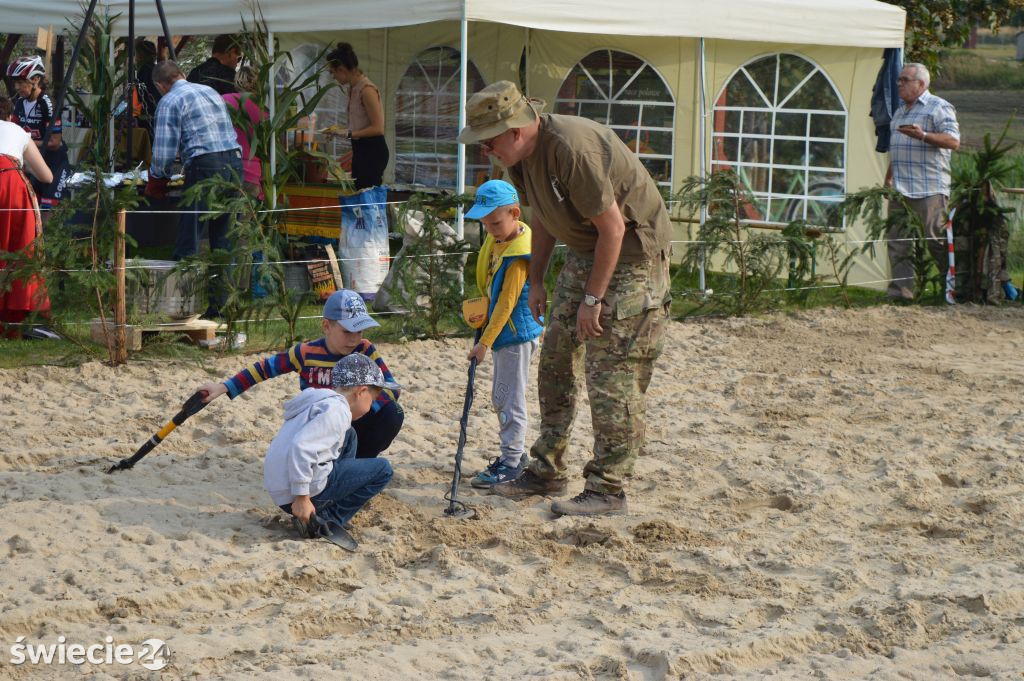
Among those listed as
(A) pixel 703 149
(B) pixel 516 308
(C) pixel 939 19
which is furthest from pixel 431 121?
(B) pixel 516 308

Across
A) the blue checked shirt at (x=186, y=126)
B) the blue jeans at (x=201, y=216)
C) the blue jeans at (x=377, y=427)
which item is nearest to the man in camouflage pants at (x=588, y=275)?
the blue jeans at (x=377, y=427)

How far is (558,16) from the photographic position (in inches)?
357

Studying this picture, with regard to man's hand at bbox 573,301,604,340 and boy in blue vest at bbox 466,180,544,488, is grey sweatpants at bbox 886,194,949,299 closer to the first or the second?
boy in blue vest at bbox 466,180,544,488

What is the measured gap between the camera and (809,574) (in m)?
4.67

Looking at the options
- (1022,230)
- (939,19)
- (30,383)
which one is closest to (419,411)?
(30,383)

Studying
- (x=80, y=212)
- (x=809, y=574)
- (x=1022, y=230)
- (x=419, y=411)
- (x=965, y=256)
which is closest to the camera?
(x=809, y=574)

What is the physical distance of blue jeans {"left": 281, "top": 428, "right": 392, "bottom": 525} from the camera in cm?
484

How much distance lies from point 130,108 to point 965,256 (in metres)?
6.54

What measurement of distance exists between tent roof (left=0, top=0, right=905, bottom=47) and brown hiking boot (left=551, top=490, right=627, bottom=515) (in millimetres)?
4277

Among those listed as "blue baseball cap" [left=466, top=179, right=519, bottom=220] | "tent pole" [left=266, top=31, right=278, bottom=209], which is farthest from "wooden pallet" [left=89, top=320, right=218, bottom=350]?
"blue baseball cap" [left=466, top=179, right=519, bottom=220]

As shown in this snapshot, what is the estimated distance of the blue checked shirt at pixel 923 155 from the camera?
1027 centimetres

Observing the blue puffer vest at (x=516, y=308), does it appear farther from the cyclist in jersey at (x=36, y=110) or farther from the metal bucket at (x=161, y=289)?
the cyclist in jersey at (x=36, y=110)

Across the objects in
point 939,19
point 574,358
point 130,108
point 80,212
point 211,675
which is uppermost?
point 939,19

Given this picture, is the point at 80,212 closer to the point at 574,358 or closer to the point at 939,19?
the point at 574,358
